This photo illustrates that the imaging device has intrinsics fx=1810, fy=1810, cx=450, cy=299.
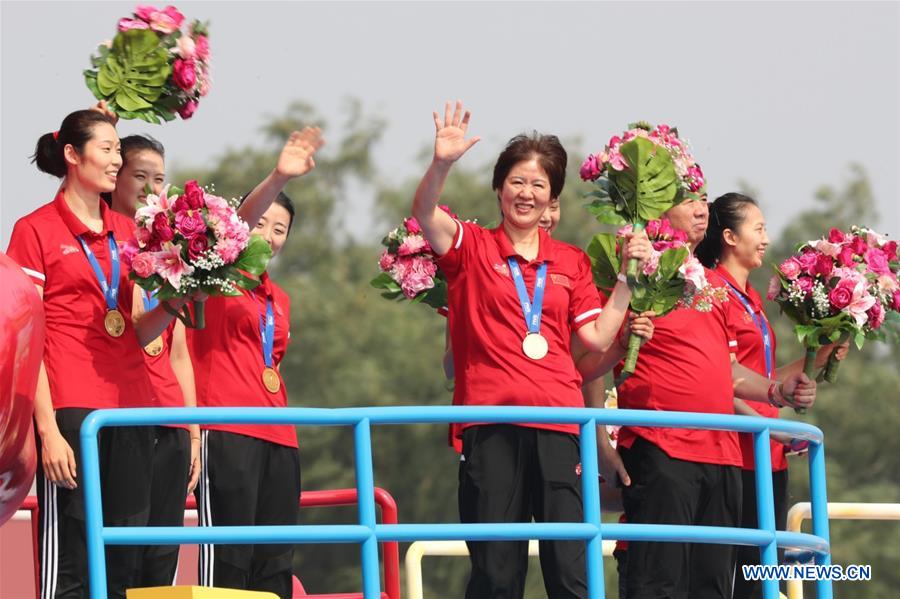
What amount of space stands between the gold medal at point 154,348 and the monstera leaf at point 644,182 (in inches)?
76.1

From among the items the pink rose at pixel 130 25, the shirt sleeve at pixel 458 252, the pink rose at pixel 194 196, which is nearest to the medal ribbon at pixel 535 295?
the shirt sleeve at pixel 458 252

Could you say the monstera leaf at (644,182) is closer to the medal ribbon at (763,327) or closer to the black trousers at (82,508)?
the medal ribbon at (763,327)

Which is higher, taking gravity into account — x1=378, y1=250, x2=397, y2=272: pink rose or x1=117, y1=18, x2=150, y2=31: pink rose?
x1=117, y1=18, x2=150, y2=31: pink rose

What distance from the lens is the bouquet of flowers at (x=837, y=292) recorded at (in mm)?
7664

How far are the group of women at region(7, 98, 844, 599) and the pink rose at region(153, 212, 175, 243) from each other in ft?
0.84

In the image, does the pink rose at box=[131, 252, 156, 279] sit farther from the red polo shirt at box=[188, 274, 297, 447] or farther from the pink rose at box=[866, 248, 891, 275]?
the pink rose at box=[866, 248, 891, 275]

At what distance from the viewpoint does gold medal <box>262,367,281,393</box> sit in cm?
724

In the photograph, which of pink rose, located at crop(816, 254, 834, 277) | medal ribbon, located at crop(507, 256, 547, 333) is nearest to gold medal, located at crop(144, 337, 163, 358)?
medal ribbon, located at crop(507, 256, 547, 333)

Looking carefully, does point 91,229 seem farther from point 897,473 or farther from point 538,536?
point 897,473

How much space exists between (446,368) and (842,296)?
5.61 ft

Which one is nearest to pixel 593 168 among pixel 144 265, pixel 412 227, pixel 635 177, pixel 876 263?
pixel 635 177

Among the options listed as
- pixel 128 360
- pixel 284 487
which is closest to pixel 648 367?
pixel 284 487

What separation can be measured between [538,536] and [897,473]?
24743 mm

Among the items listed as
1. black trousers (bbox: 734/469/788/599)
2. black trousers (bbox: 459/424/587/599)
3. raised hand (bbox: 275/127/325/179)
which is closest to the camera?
black trousers (bbox: 459/424/587/599)
